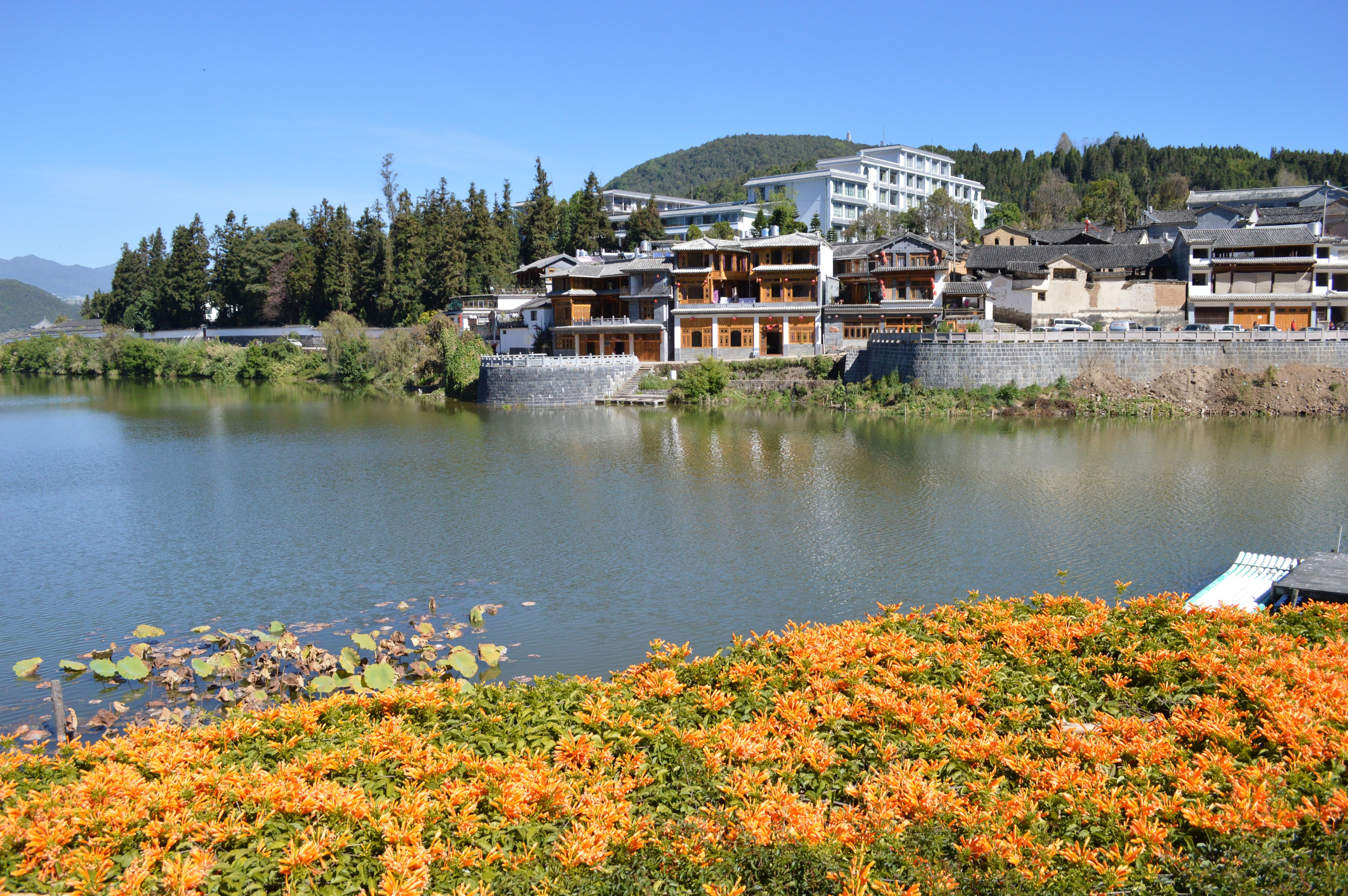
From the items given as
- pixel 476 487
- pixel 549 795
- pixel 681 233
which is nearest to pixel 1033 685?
pixel 549 795

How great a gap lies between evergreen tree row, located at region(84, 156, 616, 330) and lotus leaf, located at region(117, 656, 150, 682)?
181 ft

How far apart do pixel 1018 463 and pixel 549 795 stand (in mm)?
25920

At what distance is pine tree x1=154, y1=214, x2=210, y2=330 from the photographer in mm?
78000

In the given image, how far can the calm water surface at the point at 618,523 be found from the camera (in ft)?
52.3

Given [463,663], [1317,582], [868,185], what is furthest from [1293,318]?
[463,663]

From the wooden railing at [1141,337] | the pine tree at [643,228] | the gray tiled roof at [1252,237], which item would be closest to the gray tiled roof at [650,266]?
the pine tree at [643,228]

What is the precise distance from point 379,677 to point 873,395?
35486mm

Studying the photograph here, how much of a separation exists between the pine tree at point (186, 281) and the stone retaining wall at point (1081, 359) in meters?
66.5

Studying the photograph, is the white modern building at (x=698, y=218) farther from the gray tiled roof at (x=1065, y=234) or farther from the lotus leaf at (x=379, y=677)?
the lotus leaf at (x=379, y=677)

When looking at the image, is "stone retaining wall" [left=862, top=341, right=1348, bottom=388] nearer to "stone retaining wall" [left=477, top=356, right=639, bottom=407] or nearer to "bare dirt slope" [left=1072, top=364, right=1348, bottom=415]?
"bare dirt slope" [left=1072, top=364, right=1348, bottom=415]

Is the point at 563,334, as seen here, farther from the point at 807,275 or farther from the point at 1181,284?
the point at 1181,284

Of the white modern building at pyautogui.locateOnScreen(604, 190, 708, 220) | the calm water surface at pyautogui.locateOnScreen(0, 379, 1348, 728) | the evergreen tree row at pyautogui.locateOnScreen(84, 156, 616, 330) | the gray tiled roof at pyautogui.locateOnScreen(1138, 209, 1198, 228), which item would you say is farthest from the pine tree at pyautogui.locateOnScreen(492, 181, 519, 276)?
the gray tiled roof at pyautogui.locateOnScreen(1138, 209, 1198, 228)

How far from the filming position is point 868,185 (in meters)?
84.5

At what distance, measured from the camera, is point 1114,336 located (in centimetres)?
4184
